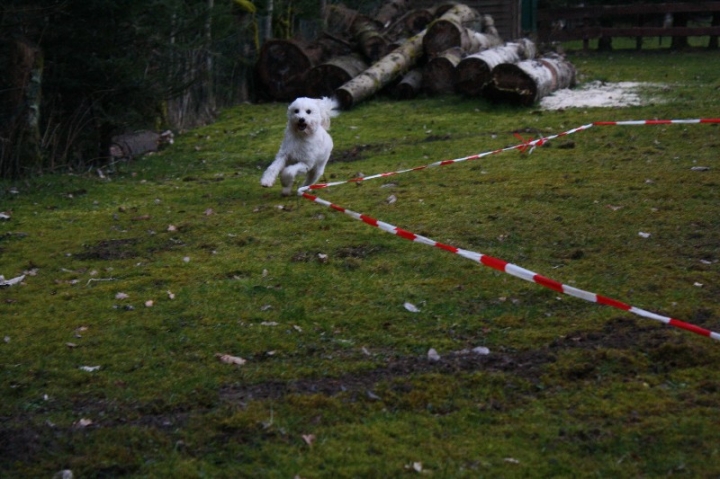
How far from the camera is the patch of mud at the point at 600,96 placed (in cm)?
1484

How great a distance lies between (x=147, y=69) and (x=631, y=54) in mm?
15688

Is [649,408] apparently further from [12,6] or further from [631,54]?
[631,54]

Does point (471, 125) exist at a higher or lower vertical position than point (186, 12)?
lower

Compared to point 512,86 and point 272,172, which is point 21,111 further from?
point 512,86

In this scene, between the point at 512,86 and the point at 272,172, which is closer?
the point at 272,172

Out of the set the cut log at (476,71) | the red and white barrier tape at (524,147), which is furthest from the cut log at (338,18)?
the red and white barrier tape at (524,147)

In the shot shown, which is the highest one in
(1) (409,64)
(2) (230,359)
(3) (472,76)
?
(1) (409,64)

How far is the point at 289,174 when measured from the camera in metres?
9.27

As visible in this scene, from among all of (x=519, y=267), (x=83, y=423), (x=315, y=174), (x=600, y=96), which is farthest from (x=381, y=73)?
(x=83, y=423)

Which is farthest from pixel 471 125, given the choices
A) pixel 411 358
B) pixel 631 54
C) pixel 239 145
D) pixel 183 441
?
pixel 631 54

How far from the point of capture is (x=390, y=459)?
12.7 ft

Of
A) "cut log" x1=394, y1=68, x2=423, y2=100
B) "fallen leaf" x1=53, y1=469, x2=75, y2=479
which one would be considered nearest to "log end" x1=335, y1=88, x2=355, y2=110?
"cut log" x1=394, y1=68, x2=423, y2=100

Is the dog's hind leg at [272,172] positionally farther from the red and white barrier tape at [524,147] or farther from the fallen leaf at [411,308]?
the fallen leaf at [411,308]

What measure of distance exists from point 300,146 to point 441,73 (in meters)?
7.88
